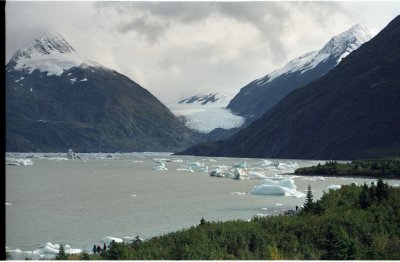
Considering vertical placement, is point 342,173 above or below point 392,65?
below

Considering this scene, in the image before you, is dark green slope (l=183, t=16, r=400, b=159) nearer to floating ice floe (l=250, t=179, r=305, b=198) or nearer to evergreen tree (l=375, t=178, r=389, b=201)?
floating ice floe (l=250, t=179, r=305, b=198)

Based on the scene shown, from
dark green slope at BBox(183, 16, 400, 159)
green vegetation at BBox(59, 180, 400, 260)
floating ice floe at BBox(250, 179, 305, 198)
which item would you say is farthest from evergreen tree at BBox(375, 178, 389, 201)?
dark green slope at BBox(183, 16, 400, 159)

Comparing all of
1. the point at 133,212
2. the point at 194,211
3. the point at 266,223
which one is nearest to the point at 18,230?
the point at 133,212

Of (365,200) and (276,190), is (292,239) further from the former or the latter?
(276,190)

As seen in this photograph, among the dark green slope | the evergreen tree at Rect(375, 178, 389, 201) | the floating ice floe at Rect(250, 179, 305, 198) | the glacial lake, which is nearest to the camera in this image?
the evergreen tree at Rect(375, 178, 389, 201)

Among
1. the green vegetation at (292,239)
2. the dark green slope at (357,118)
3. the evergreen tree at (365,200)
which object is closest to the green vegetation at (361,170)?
the dark green slope at (357,118)

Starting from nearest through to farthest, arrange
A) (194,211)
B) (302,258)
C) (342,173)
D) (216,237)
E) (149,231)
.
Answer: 1. (302,258)
2. (216,237)
3. (149,231)
4. (194,211)
5. (342,173)

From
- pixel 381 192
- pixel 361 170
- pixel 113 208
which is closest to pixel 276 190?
pixel 113 208

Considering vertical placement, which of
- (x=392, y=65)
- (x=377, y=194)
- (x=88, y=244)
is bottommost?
(x=88, y=244)

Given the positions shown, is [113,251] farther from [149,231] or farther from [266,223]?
[149,231]
